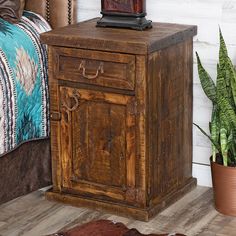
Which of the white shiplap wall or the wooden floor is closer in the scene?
the wooden floor

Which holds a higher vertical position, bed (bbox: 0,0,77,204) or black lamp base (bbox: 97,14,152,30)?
black lamp base (bbox: 97,14,152,30)

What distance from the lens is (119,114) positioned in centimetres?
307

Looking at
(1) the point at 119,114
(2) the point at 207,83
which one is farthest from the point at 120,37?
A: (2) the point at 207,83

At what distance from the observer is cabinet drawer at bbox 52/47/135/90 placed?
299 cm

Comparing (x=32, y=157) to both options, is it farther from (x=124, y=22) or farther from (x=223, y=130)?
(x=223, y=130)

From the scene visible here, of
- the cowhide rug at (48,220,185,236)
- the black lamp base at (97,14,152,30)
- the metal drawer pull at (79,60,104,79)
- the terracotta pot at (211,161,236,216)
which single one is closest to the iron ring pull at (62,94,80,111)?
the metal drawer pull at (79,60,104,79)

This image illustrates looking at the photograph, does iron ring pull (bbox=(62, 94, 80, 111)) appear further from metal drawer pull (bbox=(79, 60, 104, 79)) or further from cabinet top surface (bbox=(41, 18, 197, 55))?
cabinet top surface (bbox=(41, 18, 197, 55))

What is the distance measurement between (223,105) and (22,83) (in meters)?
0.85

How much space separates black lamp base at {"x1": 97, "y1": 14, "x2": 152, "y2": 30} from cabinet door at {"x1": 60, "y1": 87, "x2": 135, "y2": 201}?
0.32 metres

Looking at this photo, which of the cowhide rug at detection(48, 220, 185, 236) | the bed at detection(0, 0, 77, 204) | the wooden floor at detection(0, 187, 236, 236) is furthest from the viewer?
the bed at detection(0, 0, 77, 204)

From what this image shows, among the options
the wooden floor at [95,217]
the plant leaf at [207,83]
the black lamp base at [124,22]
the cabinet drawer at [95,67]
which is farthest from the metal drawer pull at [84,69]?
the wooden floor at [95,217]

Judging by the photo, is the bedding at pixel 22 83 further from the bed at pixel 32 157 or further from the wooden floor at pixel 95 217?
the wooden floor at pixel 95 217

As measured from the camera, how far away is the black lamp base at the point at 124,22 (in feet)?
10.4

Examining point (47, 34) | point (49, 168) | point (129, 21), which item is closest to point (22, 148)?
point (49, 168)
